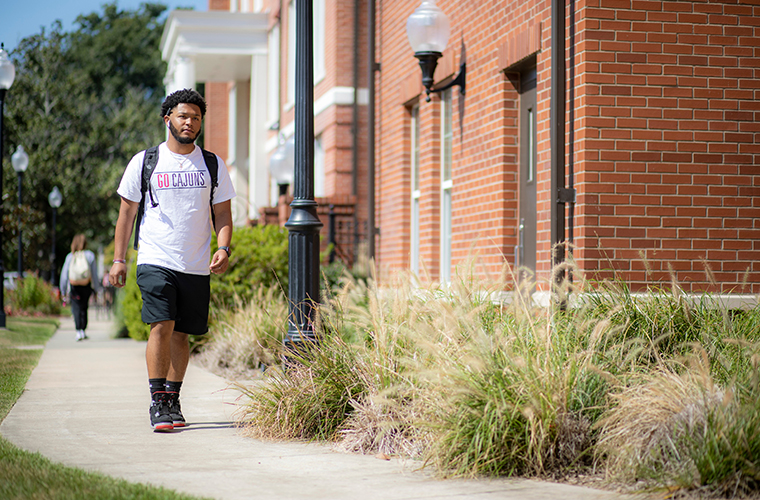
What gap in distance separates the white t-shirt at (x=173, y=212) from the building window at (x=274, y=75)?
1403cm

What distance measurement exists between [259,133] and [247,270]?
11.3 m

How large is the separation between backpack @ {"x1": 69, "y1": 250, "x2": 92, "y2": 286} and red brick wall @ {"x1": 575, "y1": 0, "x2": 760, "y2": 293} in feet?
32.6

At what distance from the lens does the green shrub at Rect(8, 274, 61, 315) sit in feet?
68.2

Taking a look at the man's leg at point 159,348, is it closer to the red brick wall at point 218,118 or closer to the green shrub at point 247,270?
the green shrub at point 247,270

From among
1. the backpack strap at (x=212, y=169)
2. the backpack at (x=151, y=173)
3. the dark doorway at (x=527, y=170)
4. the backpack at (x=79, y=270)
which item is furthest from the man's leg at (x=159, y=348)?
the backpack at (x=79, y=270)

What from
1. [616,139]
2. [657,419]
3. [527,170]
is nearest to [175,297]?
[657,419]

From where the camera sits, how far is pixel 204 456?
4.89 metres

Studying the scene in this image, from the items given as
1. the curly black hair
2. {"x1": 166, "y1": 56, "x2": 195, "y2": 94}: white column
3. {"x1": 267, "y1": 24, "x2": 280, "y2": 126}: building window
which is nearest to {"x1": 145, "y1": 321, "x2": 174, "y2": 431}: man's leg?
the curly black hair

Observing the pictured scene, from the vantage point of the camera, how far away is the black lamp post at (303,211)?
6168mm

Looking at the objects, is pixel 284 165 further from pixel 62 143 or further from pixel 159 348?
pixel 62 143

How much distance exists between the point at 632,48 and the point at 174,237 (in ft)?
12.7

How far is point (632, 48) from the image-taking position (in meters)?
6.81

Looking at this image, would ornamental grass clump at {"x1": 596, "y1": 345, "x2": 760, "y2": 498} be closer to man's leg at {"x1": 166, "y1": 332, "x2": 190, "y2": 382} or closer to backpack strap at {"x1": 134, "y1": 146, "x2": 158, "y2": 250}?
man's leg at {"x1": 166, "y1": 332, "x2": 190, "y2": 382}

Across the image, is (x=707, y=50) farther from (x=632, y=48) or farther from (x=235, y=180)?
(x=235, y=180)
